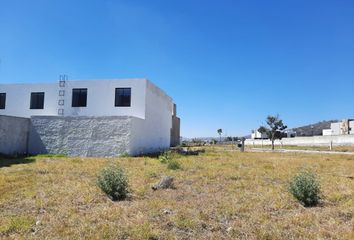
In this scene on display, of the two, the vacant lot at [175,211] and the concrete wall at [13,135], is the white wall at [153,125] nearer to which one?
the concrete wall at [13,135]

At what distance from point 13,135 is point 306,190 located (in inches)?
857

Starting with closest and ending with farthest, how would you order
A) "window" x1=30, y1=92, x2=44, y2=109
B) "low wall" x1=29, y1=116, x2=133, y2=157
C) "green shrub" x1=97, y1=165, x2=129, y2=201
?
"green shrub" x1=97, y1=165, x2=129, y2=201 → "low wall" x1=29, y1=116, x2=133, y2=157 → "window" x1=30, y1=92, x2=44, y2=109

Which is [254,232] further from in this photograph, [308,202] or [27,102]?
[27,102]

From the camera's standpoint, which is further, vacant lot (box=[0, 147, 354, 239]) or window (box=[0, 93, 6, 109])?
window (box=[0, 93, 6, 109])

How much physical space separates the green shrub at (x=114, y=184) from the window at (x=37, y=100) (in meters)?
23.0

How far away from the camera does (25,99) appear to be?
1198 inches

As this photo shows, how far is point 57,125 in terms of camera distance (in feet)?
84.2

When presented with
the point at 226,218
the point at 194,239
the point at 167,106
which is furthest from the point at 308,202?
the point at 167,106

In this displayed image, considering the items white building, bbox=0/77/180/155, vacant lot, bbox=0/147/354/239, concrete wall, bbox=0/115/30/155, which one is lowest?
vacant lot, bbox=0/147/354/239

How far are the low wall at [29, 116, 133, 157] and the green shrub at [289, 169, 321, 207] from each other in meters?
17.6

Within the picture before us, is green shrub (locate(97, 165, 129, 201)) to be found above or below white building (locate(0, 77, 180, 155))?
below

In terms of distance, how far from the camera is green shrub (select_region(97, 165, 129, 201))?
914 cm

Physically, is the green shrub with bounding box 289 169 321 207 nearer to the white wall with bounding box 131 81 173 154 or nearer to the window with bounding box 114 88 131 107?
the white wall with bounding box 131 81 173 154

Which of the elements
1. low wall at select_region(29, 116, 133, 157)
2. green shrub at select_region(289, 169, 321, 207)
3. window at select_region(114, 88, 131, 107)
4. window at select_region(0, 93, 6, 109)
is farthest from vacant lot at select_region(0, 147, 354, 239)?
window at select_region(0, 93, 6, 109)
